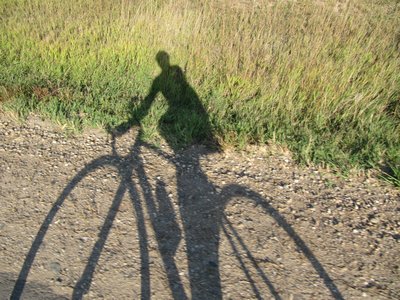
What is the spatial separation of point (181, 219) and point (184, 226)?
103 mm

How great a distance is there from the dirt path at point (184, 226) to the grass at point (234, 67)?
1.54ft

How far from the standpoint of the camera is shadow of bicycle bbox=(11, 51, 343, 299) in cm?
316

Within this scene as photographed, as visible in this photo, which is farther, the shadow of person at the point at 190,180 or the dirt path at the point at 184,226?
the shadow of person at the point at 190,180

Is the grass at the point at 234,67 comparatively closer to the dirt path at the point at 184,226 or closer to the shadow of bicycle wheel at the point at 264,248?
the dirt path at the point at 184,226

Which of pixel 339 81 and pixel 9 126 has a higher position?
pixel 339 81

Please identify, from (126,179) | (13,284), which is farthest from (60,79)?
(13,284)

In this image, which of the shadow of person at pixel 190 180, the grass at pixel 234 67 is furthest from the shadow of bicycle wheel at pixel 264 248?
the grass at pixel 234 67

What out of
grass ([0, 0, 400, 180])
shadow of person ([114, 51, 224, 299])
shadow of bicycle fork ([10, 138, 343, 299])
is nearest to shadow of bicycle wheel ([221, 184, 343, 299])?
shadow of bicycle fork ([10, 138, 343, 299])

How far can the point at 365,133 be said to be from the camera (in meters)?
4.83

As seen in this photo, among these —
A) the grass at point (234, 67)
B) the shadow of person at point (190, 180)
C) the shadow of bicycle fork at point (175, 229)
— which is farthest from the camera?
the grass at point (234, 67)

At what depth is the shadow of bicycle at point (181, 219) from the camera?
316cm

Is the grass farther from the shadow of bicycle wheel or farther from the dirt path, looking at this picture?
the shadow of bicycle wheel

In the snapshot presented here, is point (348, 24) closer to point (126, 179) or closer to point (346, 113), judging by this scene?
point (346, 113)

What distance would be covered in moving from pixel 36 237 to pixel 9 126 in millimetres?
2270
